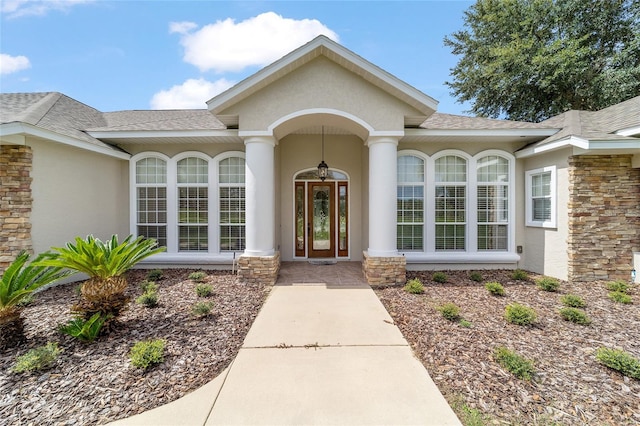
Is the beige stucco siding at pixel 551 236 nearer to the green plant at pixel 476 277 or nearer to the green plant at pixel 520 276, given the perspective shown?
the green plant at pixel 520 276

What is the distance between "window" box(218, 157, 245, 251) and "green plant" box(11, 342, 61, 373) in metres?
5.07

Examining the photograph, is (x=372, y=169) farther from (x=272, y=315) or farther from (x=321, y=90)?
(x=272, y=315)

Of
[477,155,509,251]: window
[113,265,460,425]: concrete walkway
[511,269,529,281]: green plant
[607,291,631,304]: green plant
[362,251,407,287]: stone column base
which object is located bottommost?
[113,265,460,425]: concrete walkway

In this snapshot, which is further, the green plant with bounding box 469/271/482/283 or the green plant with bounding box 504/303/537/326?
the green plant with bounding box 469/271/482/283

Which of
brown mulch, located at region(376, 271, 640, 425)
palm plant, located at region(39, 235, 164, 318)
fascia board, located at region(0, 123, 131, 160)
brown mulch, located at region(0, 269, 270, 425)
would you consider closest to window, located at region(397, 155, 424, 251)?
brown mulch, located at region(376, 271, 640, 425)

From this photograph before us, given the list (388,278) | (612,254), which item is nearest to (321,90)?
(388,278)

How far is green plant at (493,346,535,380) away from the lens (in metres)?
3.29

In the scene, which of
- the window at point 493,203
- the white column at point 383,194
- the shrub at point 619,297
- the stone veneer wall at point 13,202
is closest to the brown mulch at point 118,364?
the stone veneer wall at point 13,202

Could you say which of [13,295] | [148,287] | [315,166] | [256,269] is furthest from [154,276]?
[315,166]

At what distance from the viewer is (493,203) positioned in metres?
8.42

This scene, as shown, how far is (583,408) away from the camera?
2.86 meters

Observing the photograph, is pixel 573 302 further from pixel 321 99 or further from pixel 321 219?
pixel 321 99

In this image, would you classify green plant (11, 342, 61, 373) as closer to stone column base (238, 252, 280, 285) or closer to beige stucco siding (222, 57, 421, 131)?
stone column base (238, 252, 280, 285)

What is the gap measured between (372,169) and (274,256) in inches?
127
